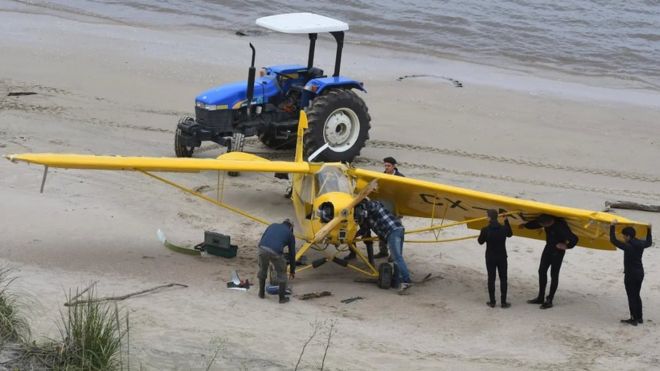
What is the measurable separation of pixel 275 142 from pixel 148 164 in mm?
6081

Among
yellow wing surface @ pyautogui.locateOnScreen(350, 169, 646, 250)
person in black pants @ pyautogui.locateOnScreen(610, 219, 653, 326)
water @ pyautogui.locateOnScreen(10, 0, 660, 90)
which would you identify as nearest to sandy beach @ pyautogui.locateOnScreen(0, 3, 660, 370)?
person in black pants @ pyautogui.locateOnScreen(610, 219, 653, 326)

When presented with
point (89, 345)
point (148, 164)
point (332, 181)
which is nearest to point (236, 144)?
point (332, 181)

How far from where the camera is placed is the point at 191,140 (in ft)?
55.9

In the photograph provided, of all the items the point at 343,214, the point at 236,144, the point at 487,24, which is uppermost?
the point at 487,24

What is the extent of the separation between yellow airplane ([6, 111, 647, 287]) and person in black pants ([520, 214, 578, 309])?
147 mm

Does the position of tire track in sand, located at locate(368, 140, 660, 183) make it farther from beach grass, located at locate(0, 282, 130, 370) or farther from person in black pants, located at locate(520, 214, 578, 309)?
beach grass, located at locate(0, 282, 130, 370)

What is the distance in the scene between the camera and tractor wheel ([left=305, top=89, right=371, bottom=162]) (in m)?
17.3

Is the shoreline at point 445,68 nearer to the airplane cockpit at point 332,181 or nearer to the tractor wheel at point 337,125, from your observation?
the tractor wheel at point 337,125

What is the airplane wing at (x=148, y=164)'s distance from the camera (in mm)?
12383

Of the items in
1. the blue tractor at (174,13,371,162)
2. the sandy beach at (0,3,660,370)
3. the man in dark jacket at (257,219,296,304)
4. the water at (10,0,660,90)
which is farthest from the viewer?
the water at (10,0,660,90)

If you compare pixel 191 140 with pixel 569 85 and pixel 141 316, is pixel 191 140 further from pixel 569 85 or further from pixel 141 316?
pixel 569 85

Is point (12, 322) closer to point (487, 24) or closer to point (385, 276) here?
point (385, 276)

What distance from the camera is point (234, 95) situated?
1748 centimetres

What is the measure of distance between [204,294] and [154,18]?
21556mm
